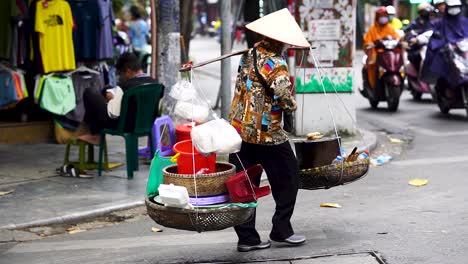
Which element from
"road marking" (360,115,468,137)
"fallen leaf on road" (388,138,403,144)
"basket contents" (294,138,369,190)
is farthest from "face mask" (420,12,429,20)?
"basket contents" (294,138,369,190)

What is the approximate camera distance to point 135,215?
307 inches

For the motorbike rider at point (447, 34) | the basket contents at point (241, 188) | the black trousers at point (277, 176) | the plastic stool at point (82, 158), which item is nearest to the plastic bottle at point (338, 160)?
the black trousers at point (277, 176)

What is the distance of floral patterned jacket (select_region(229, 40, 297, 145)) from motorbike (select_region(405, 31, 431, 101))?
1011cm

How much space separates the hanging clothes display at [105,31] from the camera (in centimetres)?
1149

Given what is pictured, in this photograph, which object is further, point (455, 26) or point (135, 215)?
point (455, 26)

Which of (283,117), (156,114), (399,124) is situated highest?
(283,117)

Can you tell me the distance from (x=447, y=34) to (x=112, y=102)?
21.7 ft

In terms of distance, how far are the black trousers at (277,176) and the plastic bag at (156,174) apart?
0.51 metres

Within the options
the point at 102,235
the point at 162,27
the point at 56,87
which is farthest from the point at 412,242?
the point at 56,87

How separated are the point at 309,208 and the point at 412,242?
1.59 meters

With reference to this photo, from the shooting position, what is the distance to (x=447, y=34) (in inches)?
529

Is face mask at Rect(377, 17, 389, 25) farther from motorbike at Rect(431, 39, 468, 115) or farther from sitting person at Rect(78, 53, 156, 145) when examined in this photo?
sitting person at Rect(78, 53, 156, 145)

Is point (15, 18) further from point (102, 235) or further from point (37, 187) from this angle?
point (102, 235)

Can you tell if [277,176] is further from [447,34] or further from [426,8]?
[426,8]
